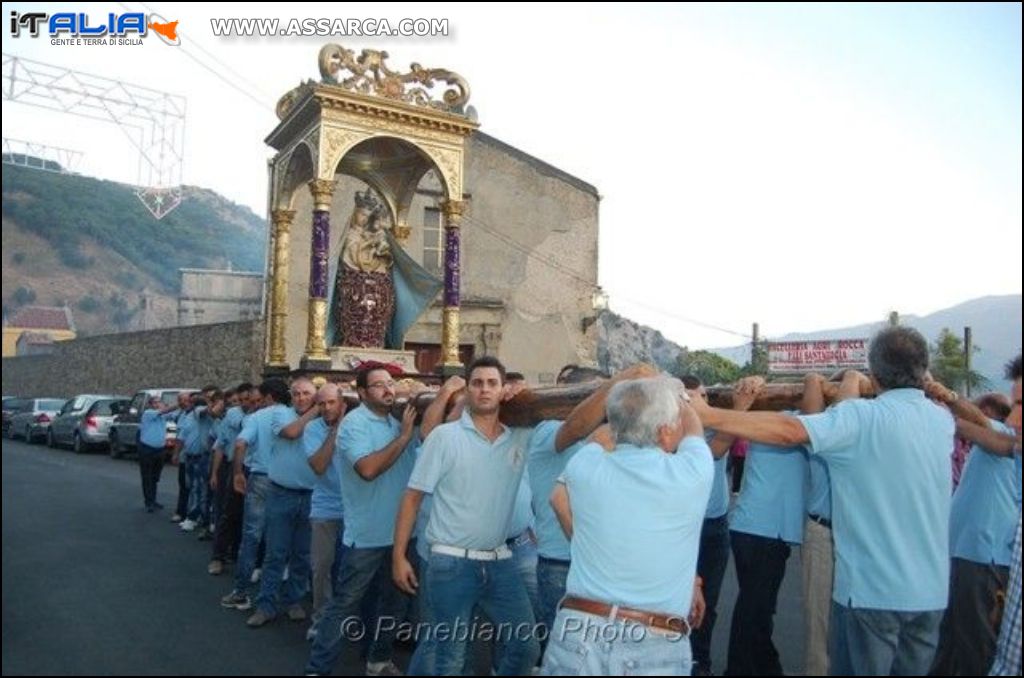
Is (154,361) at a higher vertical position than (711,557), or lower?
higher

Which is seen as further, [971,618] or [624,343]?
[624,343]

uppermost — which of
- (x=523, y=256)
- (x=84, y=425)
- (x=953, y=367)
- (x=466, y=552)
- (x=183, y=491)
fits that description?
(x=523, y=256)

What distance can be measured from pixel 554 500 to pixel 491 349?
2053 centimetres

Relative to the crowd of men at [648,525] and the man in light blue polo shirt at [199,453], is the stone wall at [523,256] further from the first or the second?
the crowd of men at [648,525]

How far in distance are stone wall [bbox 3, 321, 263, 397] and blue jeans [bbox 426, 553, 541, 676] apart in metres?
16.6

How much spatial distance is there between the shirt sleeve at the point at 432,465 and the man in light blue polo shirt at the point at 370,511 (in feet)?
2.74

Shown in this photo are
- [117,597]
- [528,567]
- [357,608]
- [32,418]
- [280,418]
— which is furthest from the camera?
[32,418]

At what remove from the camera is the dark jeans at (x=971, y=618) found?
430 cm

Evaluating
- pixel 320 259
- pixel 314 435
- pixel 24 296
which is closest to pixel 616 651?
A: pixel 24 296

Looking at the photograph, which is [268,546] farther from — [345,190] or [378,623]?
[345,190]

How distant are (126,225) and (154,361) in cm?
1174

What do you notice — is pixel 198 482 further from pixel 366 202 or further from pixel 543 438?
pixel 543 438

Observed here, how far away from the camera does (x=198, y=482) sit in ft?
35.6

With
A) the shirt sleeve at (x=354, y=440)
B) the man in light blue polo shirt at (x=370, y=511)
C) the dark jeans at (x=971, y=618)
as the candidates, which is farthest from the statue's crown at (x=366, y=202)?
the dark jeans at (x=971, y=618)
